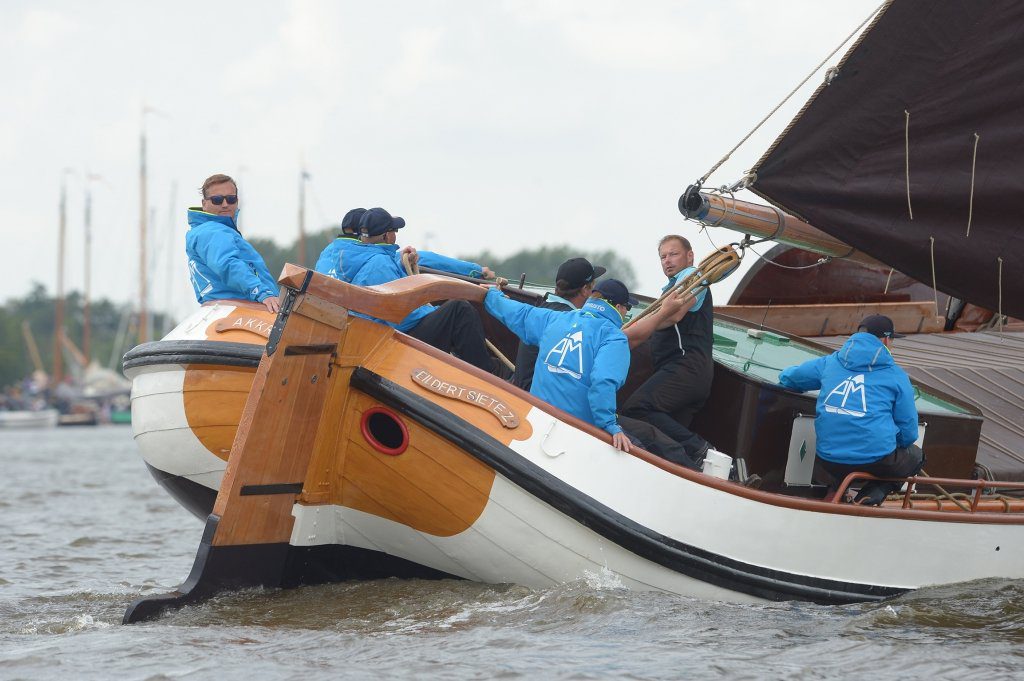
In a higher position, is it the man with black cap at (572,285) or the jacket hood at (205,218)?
the jacket hood at (205,218)

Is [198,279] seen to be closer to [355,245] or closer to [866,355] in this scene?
[355,245]

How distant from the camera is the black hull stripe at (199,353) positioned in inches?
268

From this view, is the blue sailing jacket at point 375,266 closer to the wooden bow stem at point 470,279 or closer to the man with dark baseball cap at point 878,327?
the wooden bow stem at point 470,279

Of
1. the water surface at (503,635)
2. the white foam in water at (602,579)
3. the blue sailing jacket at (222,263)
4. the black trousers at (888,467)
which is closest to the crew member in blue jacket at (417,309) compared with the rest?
the blue sailing jacket at (222,263)

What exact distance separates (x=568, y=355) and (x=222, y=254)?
6.39 feet

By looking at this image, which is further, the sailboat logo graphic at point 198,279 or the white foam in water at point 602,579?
the sailboat logo graphic at point 198,279

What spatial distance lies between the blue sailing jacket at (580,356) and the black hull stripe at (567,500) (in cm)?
43

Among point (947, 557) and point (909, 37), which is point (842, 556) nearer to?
point (947, 557)

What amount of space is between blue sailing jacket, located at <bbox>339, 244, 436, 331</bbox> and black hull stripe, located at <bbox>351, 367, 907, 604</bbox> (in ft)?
3.92

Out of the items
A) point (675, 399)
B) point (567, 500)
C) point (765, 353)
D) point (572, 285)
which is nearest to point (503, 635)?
point (567, 500)

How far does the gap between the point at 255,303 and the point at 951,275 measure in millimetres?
4503

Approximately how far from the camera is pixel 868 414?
723 centimetres

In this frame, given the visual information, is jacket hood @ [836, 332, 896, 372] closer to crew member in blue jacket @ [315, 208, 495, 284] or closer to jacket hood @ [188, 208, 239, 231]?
crew member in blue jacket @ [315, 208, 495, 284]

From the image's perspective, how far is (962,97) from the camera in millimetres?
8336
